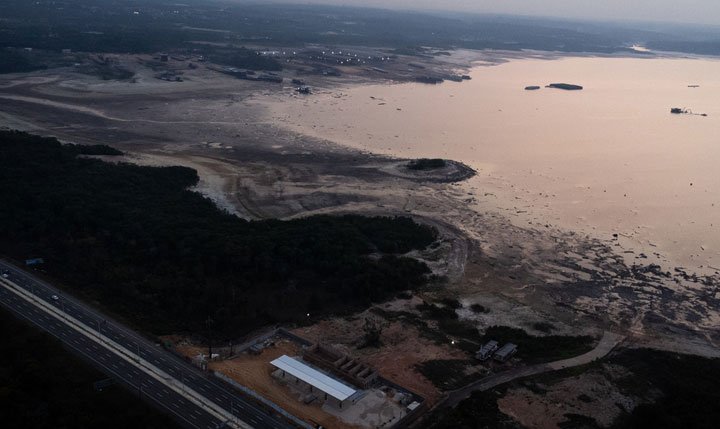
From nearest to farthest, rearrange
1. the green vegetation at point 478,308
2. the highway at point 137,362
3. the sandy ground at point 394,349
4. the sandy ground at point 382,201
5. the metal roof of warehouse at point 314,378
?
1. the highway at point 137,362
2. the metal roof of warehouse at point 314,378
3. the sandy ground at point 394,349
4. the green vegetation at point 478,308
5. the sandy ground at point 382,201

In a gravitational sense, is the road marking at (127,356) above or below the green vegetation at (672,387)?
below

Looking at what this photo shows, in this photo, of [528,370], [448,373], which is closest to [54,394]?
[448,373]

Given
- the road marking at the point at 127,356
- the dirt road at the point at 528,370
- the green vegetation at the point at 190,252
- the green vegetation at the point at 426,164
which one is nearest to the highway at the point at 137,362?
the road marking at the point at 127,356

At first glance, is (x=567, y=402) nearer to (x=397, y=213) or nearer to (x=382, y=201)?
(x=397, y=213)

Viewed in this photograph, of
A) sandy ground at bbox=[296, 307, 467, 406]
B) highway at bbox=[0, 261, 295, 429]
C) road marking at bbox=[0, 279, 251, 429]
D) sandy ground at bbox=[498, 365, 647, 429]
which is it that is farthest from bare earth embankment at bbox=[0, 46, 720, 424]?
road marking at bbox=[0, 279, 251, 429]

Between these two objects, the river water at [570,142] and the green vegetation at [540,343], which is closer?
the green vegetation at [540,343]

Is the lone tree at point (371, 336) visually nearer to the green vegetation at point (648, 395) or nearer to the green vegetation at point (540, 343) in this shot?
the green vegetation at point (648, 395)
